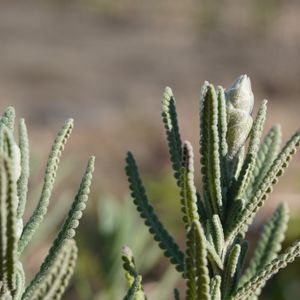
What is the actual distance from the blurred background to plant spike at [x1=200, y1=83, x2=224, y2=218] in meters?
1.79

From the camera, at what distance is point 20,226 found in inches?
22.4

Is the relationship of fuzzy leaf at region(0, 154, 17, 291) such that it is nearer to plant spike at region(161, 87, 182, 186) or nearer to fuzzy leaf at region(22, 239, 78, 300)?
fuzzy leaf at region(22, 239, 78, 300)

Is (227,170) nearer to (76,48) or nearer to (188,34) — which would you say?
(76,48)

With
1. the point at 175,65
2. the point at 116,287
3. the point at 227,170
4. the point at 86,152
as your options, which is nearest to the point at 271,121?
the point at 86,152

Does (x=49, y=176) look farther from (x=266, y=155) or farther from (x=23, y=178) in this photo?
(x=266, y=155)

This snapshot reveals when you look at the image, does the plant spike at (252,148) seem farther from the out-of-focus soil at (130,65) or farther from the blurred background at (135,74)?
the out-of-focus soil at (130,65)

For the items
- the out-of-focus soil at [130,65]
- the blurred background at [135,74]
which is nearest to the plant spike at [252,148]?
the blurred background at [135,74]

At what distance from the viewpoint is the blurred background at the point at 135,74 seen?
4449 mm

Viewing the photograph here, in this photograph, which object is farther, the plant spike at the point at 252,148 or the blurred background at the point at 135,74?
the blurred background at the point at 135,74

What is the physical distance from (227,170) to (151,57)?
872 centimetres

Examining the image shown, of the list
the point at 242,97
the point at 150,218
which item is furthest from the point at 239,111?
the point at 150,218

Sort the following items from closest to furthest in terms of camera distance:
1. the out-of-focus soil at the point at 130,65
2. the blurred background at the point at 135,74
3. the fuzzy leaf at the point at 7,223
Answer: the fuzzy leaf at the point at 7,223 → the blurred background at the point at 135,74 → the out-of-focus soil at the point at 130,65

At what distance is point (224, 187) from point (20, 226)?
19cm

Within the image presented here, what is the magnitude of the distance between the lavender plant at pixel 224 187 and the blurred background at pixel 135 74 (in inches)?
69.2
